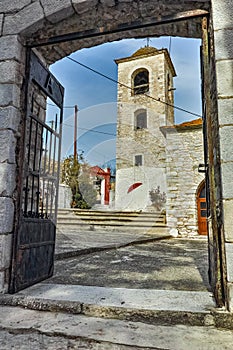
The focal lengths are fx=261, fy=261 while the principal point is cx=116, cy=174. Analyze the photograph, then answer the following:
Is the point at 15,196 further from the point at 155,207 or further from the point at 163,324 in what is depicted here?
the point at 155,207

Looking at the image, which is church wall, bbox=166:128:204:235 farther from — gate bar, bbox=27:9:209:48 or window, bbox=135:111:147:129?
gate bar, bbox=27:9:209:48

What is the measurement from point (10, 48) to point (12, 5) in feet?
1.47

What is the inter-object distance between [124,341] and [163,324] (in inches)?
13.6

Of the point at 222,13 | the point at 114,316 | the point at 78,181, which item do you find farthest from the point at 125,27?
the point at 78,181

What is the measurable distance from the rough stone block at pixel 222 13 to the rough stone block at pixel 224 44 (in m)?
0.05

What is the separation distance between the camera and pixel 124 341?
1342 mm

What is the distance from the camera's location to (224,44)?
1951mm

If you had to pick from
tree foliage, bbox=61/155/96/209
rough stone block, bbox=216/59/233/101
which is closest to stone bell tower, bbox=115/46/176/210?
tree foliage, bbox=61/155/96/209

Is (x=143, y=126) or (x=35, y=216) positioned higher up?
(x=143, y=126)

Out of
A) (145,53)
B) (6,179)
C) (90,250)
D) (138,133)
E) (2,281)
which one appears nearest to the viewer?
(2,281)

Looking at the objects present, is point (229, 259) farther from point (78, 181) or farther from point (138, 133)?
point (138, 133)

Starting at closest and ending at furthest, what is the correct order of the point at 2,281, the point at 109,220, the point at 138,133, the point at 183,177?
1. the point at 2,281
2. the point at 109,220
3. the point at 183,177
4. the point at 138,133

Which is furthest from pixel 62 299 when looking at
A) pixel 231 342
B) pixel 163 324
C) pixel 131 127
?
pixel 131 127

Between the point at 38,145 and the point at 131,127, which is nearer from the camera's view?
the point at 38,145
